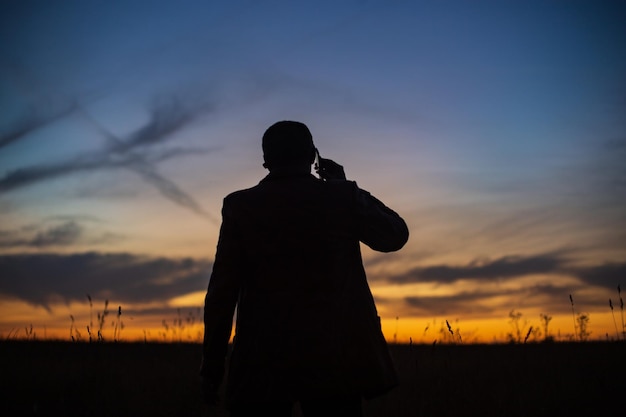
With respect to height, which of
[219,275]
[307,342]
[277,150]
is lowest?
[307,342]

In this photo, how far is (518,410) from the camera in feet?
21.8

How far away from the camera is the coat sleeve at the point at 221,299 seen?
3355mm

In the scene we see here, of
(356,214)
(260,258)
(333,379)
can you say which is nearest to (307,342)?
(333,379)

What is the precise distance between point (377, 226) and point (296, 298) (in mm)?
645

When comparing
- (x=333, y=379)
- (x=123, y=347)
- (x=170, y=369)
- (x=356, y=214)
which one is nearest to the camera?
(x=333, y=379)

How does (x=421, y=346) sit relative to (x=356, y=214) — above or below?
below

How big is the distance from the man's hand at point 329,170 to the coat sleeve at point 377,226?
1.07ft

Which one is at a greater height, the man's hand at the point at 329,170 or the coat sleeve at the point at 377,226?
the man's hand at the point at 329,170

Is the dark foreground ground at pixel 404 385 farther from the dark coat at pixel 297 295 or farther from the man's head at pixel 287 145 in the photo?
the man's head at pixel 287 145

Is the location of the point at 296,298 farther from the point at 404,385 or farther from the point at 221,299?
the point at 404,385

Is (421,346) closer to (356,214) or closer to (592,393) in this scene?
(592,393)

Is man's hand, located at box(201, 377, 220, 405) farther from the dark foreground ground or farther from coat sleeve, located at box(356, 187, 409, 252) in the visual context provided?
the dark foreground ground

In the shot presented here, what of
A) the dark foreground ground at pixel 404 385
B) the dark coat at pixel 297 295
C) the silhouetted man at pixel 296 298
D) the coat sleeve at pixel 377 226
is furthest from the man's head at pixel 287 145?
the dark foreground ground at pixel 404 385

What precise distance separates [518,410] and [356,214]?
4.49m
